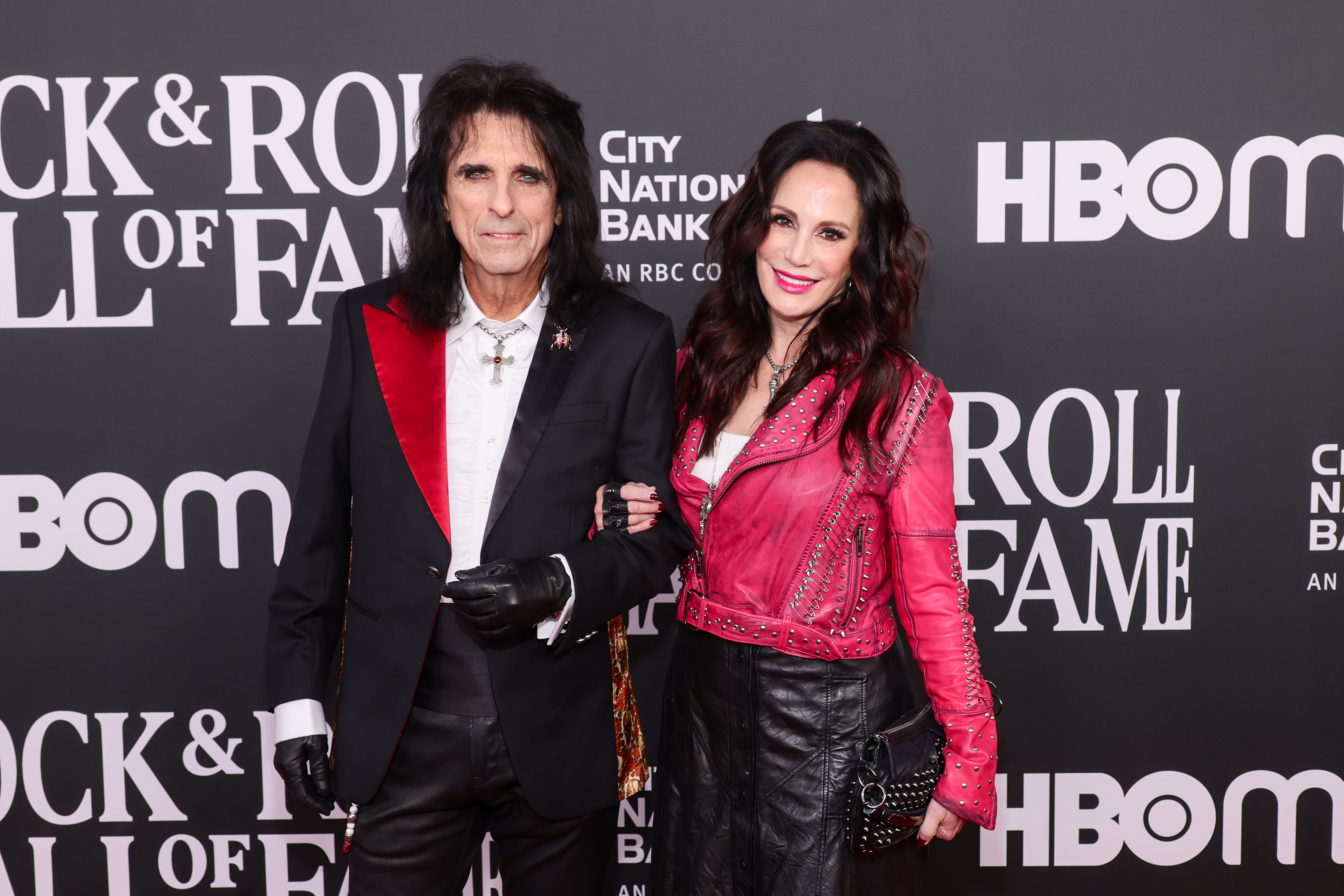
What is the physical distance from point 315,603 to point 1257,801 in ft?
8.04

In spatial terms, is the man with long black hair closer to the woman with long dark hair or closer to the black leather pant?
the black leather pant

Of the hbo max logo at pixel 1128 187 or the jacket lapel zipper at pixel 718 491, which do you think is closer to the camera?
the jacket lapel zipper at pixel 718 491

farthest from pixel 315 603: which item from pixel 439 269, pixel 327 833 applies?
pixel 327 833

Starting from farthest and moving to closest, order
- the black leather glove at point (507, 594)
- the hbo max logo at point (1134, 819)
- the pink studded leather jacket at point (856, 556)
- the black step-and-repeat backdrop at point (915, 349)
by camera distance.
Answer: the hbo max logo at point (1134, 819)
the black step-and-repeat backdrop at point (915, 349)
the pink studded leather jacket at point (856, 556)
the black leather glove at point (507, 594)

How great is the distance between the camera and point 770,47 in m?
2.45

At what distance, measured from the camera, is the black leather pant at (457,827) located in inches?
67.1

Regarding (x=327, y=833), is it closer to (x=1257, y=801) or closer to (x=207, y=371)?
(x=207, y=371)

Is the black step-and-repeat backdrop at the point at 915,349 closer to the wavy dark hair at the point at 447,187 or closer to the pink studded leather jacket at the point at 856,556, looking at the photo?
the wavy dark hair at the point at 447,187

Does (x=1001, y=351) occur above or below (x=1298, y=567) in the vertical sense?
above

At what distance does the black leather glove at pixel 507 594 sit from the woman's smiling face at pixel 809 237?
25.0 inches

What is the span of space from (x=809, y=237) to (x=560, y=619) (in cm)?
79

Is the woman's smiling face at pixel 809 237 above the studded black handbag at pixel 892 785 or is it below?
above

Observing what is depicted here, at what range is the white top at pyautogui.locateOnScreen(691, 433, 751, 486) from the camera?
184cm

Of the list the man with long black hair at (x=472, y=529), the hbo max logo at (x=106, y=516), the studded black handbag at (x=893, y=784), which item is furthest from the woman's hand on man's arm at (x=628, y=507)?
the hbo max logo at (x=106, y=516)
